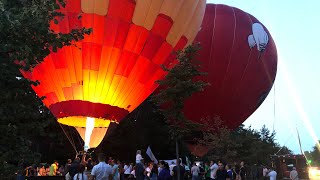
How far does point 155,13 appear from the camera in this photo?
48.6 feet

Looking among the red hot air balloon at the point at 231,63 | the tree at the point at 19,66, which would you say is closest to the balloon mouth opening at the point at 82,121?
the tree at the point at 19,66

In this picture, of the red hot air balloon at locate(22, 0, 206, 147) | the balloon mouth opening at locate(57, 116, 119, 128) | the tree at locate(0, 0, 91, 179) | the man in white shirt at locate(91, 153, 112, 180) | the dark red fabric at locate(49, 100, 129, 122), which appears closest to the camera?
the tree at locate(0, 0, 91, 179)

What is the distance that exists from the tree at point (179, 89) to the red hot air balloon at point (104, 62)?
1057 millimetres

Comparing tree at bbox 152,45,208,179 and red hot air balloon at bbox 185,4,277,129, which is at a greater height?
red hot air balloon at bbox 185,4,277,129

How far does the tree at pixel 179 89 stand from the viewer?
46.3ft

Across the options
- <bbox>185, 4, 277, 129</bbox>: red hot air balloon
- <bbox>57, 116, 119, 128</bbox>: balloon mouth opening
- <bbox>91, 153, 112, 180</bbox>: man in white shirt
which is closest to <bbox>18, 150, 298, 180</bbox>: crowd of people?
<bbox>91, 153, 112, 180</bbox>: man in white shirt

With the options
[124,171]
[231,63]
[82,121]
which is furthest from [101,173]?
[231,63]

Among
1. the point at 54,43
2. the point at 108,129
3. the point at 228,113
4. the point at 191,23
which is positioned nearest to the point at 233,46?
the point at 228,113

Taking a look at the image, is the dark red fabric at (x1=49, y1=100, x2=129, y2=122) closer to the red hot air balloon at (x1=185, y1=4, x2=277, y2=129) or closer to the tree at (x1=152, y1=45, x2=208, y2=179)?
the tree at (x1=152, y1=45, x2=208, y2=179)

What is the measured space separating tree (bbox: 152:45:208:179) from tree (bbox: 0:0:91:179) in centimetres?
823

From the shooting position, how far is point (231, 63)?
2359 centimetres

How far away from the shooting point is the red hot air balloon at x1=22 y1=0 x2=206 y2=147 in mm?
14031

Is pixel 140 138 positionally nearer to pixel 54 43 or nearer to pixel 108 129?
pixel 108 129

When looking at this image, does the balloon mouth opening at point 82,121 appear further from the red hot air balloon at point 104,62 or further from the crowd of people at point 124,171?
the crowd of people at point 124,171
